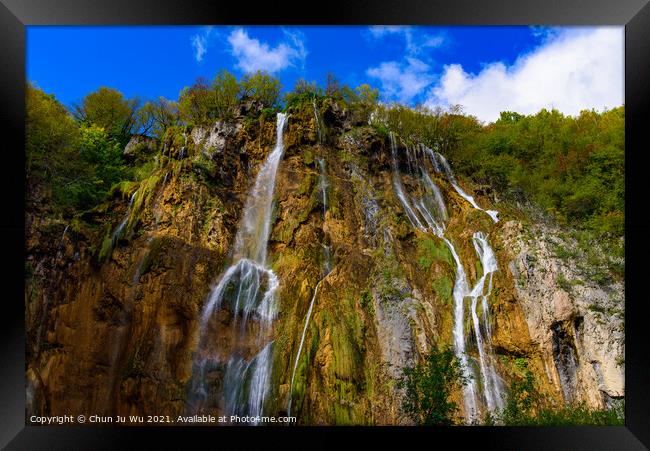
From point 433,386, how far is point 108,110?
686 centimetres

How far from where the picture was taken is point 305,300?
625cm

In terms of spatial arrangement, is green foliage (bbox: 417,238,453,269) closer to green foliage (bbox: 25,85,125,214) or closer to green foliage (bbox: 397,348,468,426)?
green foliage (bbox: 397,348,468,426)

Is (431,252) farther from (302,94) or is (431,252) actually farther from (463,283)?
(302,94)

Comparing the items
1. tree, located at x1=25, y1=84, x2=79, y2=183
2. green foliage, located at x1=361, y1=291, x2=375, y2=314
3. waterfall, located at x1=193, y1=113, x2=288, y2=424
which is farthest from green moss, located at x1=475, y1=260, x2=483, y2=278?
tree, located at x1=25, y1=84, x2=79, y2=183

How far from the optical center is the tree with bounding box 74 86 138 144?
629cm

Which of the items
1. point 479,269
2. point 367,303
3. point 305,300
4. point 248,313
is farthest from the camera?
point 479,269

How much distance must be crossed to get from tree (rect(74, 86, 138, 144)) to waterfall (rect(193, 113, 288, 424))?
262cm

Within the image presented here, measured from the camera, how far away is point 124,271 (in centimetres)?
657

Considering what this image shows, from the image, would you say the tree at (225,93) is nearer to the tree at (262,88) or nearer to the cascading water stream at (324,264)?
the tree at (262,88)

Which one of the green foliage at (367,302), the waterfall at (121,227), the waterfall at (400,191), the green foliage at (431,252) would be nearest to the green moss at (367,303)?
the green foliage at (367,302)
